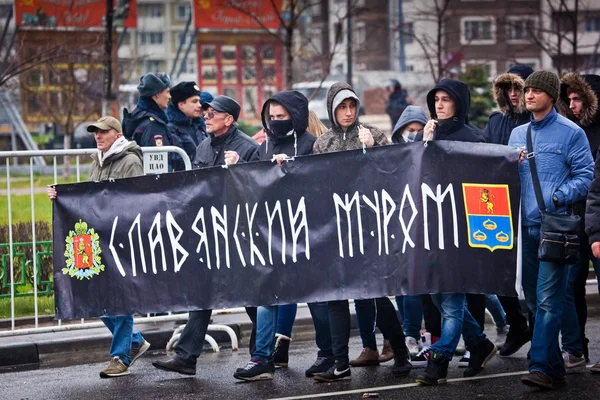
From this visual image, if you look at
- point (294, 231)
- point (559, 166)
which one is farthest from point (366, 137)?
point (559, 166)

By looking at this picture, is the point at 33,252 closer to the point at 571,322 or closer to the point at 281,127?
the point at 281,127

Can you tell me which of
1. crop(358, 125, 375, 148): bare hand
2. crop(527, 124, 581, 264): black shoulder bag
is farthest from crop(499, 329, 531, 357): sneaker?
crop(358, 125, 375, 148): bare hand

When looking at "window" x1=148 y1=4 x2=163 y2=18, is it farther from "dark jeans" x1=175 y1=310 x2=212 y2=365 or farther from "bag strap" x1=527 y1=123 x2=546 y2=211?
"bag strap" x1=527 y1=123 x2=546 y2=211

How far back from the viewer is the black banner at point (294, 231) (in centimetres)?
729

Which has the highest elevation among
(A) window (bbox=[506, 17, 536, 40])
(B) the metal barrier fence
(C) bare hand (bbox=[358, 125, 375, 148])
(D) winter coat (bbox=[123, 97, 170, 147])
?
(A) window (bbox=[506, 17, 536, 40])

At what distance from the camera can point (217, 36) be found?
31.0 metres

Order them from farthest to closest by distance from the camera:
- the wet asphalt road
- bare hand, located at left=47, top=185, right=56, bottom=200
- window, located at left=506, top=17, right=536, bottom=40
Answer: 1. window, located at left=506, top=17, right=536, bottom=40
2. bare hand, located at left=47, top=185, right=56, bottom=200
3. the wet asphalt road

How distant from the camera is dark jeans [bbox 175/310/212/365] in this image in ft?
26.1

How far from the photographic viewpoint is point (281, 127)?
26.3 ft

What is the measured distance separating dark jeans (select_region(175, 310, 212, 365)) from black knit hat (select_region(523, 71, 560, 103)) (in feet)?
9.38

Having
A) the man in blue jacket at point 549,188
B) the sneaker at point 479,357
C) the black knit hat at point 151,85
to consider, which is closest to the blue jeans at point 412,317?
the sneaker at point 479,357

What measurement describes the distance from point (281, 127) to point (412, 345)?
80.0 inches

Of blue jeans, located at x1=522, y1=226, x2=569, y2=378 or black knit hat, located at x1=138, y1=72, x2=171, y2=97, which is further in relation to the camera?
black knit hat, located at x1=138, y1=72, x2=171, y2=97

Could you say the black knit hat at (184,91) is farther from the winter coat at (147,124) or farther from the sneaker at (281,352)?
the sneaker at (281,352)
